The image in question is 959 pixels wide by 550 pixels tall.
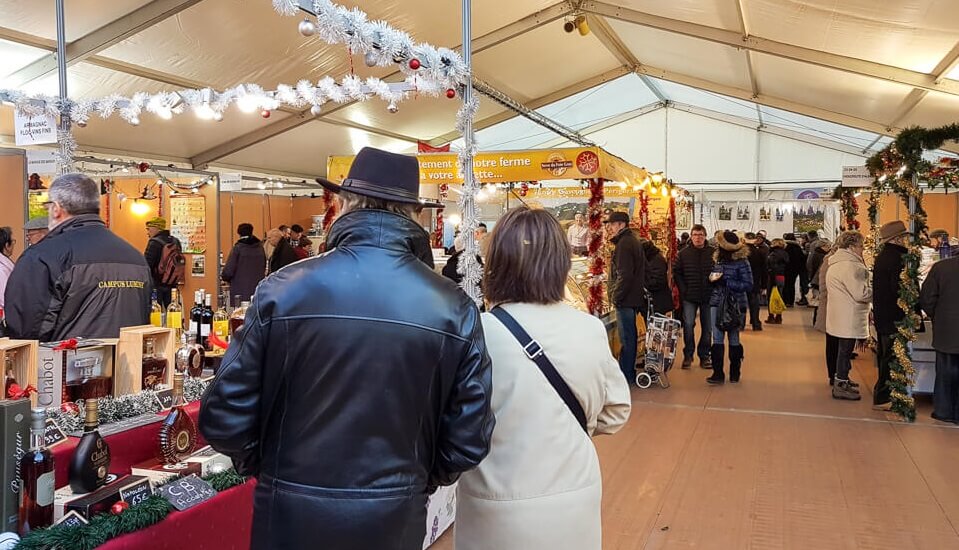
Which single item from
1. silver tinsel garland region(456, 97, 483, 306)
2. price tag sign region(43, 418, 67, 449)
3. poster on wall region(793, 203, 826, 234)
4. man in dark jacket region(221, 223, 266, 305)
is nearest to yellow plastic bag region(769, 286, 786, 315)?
poster on wall region(793, 203, 826, 234)

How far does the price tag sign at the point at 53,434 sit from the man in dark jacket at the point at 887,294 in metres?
6.09

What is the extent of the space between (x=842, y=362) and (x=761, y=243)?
651 centimetres

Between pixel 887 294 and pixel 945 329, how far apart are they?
0.57m

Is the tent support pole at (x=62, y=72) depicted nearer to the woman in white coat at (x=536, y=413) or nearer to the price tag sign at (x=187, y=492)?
the price tag sign at (x=187, y=492)

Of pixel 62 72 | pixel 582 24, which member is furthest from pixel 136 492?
pixel 582 24

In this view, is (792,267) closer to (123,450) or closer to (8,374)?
(123,450)

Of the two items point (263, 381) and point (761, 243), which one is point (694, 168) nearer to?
point (761, 243)

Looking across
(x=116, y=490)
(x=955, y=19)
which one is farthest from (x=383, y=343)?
(x=955, y=19)

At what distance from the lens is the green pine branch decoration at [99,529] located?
5.49 ft

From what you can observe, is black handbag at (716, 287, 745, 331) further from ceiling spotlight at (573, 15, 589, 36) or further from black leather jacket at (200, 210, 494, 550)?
black leather jacket at (200, 210, 494, 550)

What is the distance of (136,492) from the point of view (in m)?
2.01

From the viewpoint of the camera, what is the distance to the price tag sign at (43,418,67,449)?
2.03 m

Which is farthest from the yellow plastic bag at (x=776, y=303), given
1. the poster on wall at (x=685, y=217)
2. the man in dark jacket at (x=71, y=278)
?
the man in dark jacket at (x=71, y=278)

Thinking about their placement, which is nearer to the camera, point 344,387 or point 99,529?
point 344,387
